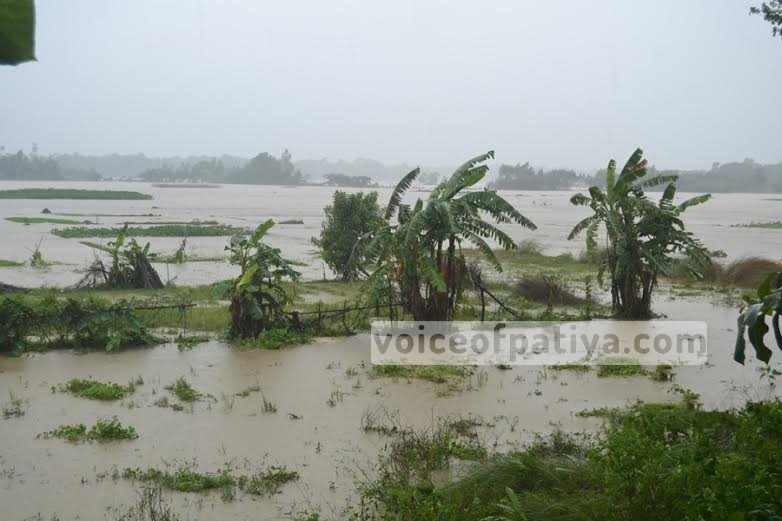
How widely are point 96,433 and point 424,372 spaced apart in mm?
3507

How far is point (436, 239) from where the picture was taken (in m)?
9.34

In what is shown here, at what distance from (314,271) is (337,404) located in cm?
1211

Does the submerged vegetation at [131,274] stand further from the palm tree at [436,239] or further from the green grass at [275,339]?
the palm tree at [436,239]

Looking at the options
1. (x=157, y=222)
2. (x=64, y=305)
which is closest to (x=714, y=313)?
(x=64, y=305)

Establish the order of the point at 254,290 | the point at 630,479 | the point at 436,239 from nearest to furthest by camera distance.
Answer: the point at 630,479, the point at 254,290, the point at 436,239

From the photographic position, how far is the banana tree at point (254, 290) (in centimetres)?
907

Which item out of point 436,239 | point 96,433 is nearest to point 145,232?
point 436,239

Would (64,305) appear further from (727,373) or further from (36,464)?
(727,373)

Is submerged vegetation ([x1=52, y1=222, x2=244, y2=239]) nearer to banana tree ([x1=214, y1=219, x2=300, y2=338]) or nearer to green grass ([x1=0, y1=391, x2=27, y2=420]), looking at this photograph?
banana tree ([x1=214, y1=219, x2=300, y2=338])

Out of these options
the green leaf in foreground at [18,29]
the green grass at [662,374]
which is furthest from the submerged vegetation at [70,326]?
the green leaf in foreground at [18,29]

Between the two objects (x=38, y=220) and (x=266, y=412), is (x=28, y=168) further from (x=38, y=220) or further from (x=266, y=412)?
(x=266, y=412)

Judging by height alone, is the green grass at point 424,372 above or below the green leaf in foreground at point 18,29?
below

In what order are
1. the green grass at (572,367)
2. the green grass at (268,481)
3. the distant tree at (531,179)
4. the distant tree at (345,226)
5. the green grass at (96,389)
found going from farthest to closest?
the distant tree at (531,179), the distant tree at (345,226), the green grass at (572,367), the green grass at (96,389), the green grass at (268,481)

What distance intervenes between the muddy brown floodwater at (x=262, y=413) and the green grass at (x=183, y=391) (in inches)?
5.0
